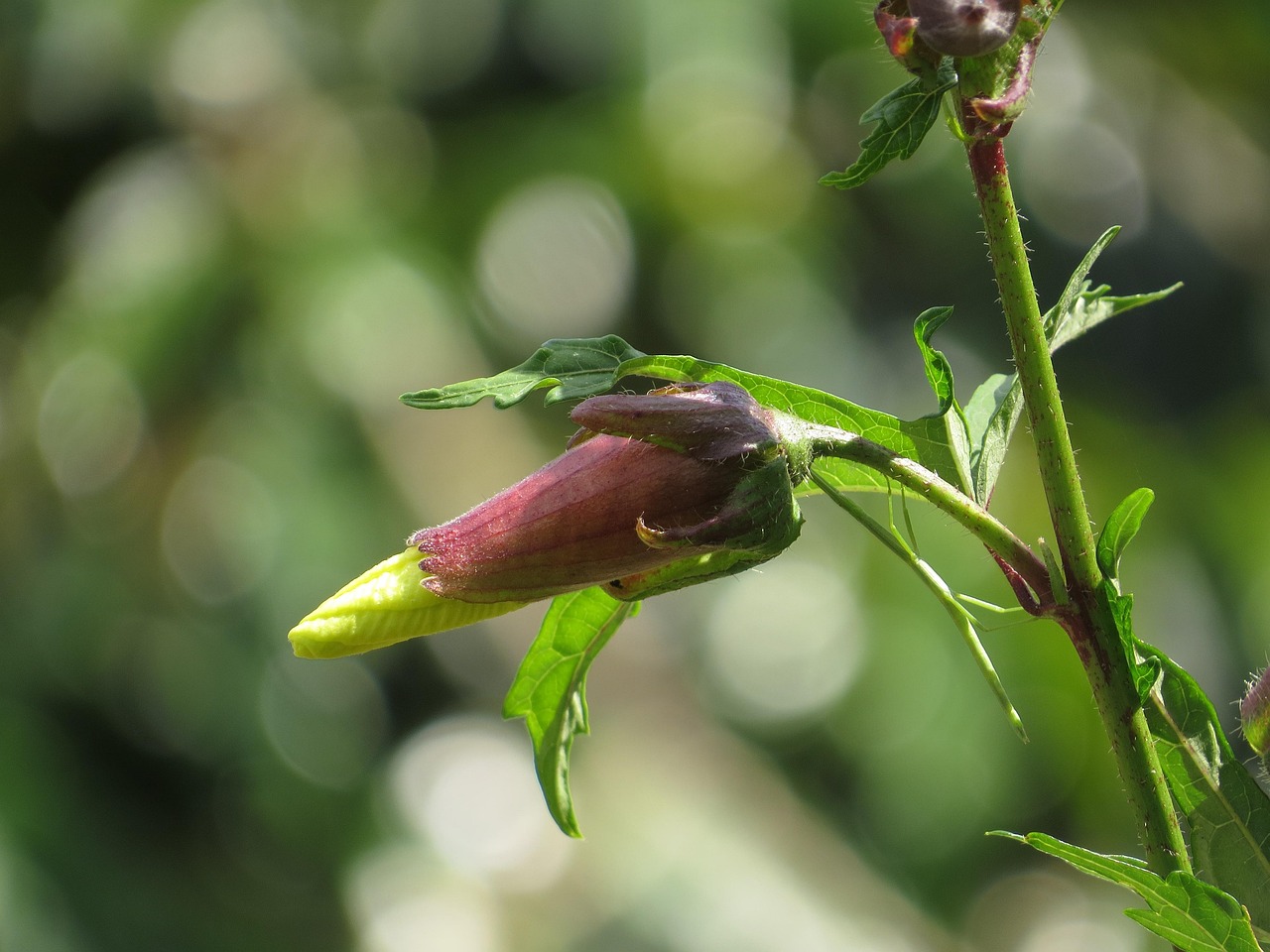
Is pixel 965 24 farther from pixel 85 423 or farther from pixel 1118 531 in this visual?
pixel 85 423

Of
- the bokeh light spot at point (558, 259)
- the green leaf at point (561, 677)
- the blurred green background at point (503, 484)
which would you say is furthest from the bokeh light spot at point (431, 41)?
the green leaf at point (561, 677)

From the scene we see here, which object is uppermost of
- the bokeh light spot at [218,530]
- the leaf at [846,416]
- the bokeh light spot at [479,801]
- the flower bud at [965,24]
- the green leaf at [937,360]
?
the flower bud at [965,24]

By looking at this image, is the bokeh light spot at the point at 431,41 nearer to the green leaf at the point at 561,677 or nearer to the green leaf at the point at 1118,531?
the green leaf at the point at 561,677

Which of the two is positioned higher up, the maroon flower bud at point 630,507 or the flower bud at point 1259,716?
the maroon flower bud at point 630,507

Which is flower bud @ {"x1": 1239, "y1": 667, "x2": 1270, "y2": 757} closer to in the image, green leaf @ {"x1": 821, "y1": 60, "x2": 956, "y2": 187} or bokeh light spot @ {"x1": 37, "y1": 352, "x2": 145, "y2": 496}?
green leaf @ {"x1": 821, "y1": 60, "x2": 956, "y2": 187}

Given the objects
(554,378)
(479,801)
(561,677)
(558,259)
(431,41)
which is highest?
(554,378)

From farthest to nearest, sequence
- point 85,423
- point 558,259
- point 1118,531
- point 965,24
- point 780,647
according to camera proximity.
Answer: point 558,259, point 85,423, point 780,647, point 1118,531, point 965,24

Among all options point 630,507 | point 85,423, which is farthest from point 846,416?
point 85,423
